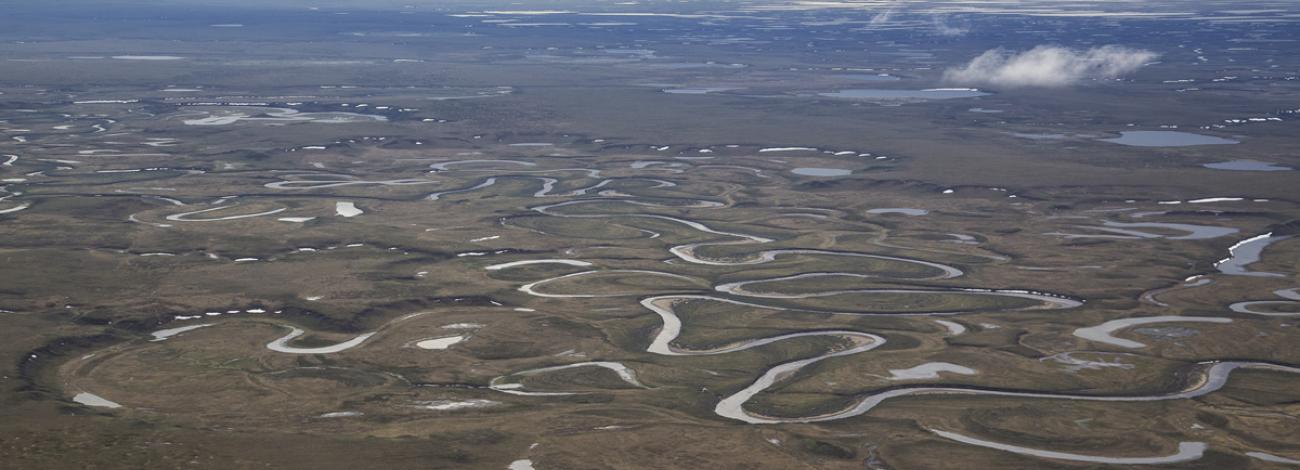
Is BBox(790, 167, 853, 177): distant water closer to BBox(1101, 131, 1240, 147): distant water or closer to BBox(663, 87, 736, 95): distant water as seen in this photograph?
BBox(1101, 131, 1240, 147): distant water

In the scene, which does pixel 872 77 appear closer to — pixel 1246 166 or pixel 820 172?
pixel 1246 166

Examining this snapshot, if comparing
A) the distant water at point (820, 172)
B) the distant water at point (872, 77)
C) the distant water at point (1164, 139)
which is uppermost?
the distant water at point (820, 172)

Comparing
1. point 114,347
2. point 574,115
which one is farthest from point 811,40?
point 114,347

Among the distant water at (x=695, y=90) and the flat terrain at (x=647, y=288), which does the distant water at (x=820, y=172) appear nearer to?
the flat terrain at (x=647, y=288)

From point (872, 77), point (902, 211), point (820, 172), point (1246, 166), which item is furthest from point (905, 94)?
point (902, 211)

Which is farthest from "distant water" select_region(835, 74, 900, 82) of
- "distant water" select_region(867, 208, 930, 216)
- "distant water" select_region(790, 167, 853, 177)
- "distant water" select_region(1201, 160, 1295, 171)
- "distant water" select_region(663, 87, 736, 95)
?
"distant water" select_region(867, 208, 930, 216)

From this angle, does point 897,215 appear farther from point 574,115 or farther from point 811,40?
point 811,40

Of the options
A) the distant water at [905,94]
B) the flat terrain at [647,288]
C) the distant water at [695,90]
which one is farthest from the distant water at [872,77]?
the flat terrain at [647,288]
